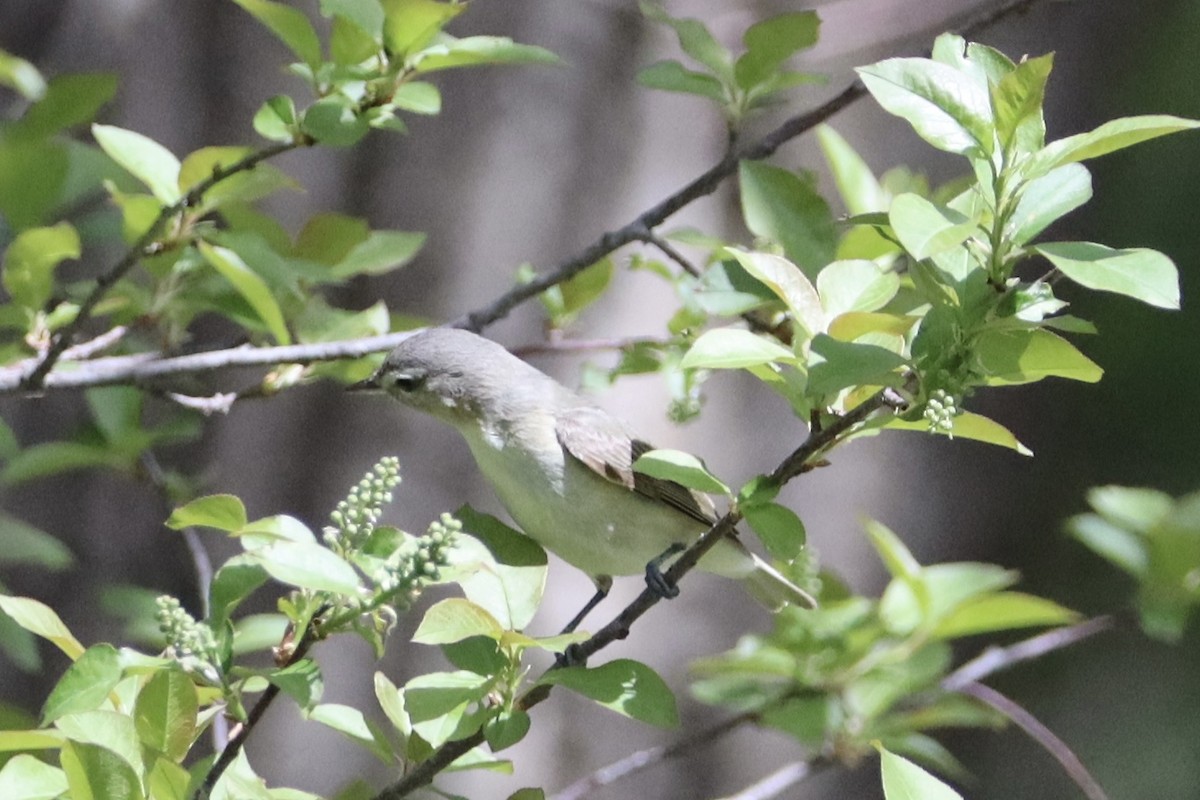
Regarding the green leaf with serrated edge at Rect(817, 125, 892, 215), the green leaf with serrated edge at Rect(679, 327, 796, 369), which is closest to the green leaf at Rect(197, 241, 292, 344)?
the green leaf with serrated edge at Rect(679, 327, 796, 369)

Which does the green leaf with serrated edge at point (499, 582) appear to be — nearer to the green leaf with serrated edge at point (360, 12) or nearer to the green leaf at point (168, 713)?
the green leaf at point (168, 713)

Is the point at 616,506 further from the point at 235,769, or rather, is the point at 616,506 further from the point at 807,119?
the point at 235,769

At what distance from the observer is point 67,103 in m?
1.55

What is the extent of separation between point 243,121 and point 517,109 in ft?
1.84

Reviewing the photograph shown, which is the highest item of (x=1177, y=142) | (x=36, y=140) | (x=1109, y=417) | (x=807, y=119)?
(x=807, y=119)

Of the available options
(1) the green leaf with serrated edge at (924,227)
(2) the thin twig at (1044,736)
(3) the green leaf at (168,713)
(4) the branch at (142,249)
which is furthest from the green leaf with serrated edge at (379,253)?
(2) the thin twig at (1044,736)

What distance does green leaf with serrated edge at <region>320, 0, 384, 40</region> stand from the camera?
3.87 ft

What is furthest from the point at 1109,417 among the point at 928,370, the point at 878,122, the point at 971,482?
the point at 928,370

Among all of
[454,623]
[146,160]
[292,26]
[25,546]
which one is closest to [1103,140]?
[454,623]

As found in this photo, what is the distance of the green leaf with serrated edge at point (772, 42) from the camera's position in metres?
1.41

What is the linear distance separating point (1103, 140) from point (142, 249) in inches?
39.0

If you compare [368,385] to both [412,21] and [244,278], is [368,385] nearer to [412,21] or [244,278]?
[244,278]

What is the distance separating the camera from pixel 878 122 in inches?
105

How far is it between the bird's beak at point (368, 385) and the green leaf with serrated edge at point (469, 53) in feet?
1.61
